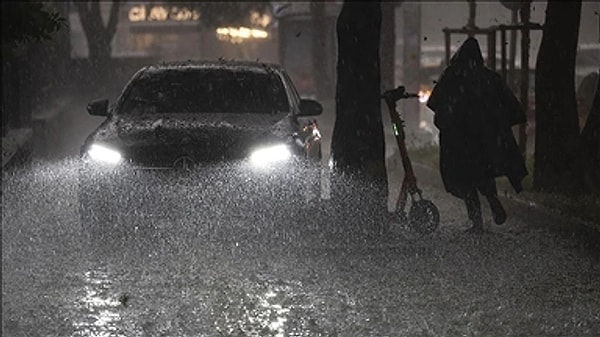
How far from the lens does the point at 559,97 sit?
1438cm

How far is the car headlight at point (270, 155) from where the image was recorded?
11.8m

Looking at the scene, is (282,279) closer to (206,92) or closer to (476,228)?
(476,228)

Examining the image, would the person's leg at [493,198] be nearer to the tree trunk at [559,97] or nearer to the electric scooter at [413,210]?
the electric scooter at [413,210]

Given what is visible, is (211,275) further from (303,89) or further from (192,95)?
(303,89)

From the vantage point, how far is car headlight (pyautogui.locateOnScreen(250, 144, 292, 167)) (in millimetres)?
11781

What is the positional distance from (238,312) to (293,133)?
382 cm

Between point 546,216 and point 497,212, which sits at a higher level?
point 497,212

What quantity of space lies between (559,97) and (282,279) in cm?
→ 540

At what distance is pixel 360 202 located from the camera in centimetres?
1329

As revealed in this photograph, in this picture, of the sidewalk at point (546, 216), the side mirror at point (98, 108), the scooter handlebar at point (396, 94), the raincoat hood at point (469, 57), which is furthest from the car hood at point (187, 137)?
the sidewalk at point (546, 216)

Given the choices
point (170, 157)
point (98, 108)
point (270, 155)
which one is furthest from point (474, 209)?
point (98, 108)

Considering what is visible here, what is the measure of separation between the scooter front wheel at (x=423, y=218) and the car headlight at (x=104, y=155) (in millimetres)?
2608

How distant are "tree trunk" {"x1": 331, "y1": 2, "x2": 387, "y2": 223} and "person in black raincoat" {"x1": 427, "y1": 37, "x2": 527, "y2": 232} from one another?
3.66 feet

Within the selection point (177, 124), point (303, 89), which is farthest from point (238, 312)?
point (303, 89)
